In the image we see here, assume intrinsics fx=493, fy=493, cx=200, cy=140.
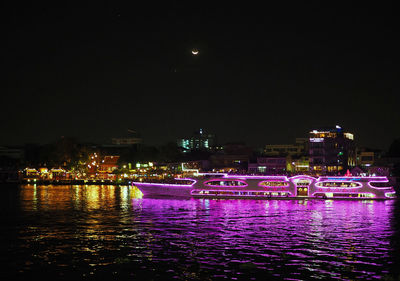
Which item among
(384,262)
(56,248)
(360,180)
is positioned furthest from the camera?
(360,180)

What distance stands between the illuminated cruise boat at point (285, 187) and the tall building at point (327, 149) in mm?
47425

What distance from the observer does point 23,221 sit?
49.4m

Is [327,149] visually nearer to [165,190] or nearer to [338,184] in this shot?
[338,184]

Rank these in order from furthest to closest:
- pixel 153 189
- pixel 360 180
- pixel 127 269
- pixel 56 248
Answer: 1. pixel 153 189
2. pixel 360 180
3. pixel 56 248
4. pixel 127 269

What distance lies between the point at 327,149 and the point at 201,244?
311 ft

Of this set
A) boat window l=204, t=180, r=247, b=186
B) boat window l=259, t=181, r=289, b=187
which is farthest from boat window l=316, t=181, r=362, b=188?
boat window l=204, t=180, r=247, b=186

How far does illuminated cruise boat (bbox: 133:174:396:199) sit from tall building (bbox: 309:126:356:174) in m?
47.4

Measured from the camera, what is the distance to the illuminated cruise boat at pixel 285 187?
7406 centimetres

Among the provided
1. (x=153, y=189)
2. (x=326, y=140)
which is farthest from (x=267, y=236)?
(x=326, y=140)

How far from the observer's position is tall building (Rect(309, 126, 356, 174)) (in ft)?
408

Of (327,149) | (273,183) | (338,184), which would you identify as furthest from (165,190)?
(327,149)

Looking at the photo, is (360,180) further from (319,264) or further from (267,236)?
(319,264)

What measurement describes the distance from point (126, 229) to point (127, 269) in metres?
14.8

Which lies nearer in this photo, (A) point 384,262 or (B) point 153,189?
(A) point 384,262
